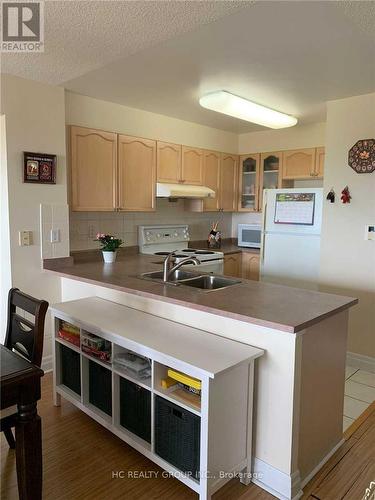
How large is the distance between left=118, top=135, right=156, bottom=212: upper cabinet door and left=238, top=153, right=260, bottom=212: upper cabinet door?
1.51 meters

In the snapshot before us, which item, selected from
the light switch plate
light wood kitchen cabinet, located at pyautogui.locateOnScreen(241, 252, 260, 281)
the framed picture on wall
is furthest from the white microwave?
the framed picture on wall

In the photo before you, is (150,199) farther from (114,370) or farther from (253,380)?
(253,380)

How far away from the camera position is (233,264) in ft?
15.1

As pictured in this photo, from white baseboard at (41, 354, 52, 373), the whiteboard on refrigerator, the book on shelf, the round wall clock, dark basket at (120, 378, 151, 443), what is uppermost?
the round wall clock

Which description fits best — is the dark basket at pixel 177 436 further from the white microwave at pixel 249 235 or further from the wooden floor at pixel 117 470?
the white microwave at pixel 249 235

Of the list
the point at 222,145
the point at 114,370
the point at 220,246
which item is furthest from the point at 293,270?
the point at 114,370

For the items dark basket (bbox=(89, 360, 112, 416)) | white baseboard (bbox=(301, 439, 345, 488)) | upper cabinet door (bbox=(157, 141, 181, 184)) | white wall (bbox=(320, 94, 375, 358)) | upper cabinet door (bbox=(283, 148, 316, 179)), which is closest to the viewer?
white baseboard (bbox=(301, 439, 345, 488))

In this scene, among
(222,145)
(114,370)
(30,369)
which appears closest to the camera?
(30,369)

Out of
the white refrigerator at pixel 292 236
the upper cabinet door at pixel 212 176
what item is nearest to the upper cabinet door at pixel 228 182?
the upper cabinet door at pixel 212 176

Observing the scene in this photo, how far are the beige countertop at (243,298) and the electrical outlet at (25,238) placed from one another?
219 millimetres

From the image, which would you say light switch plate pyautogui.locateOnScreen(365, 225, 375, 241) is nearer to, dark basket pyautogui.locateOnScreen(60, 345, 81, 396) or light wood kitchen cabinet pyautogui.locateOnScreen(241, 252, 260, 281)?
light wood kitchen cabinet pyautogui.locateOnScreen(241, 252, 260, 281)

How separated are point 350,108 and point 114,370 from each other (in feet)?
9.49

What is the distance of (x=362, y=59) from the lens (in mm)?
2426

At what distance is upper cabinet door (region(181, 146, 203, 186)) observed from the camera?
13.8 feet
